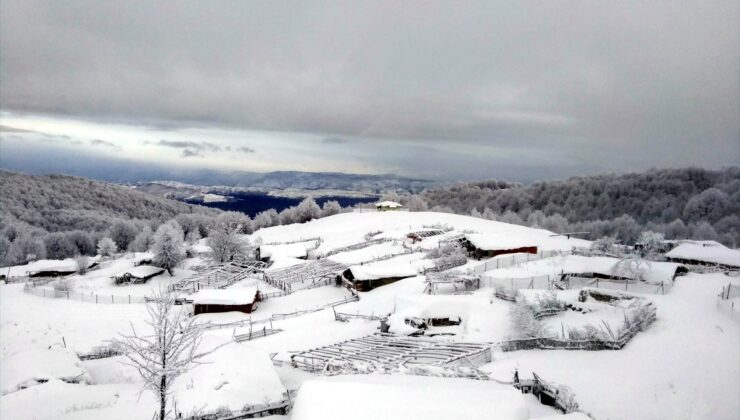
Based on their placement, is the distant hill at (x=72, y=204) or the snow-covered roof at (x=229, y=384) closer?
the snow-covered roof at (x=229, y=384)

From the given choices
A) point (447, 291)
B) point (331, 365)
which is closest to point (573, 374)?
point (331, 365)

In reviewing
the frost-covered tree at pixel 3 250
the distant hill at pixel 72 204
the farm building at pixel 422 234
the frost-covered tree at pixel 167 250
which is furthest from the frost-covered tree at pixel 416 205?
the frost-covered tree at pixel 3 250

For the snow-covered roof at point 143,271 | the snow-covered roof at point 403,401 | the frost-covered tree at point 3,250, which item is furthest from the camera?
the frost-covered tree at point 3,250

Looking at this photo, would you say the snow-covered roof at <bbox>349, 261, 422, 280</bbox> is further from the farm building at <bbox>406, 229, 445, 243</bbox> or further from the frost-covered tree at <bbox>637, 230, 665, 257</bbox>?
the frost-covered tree at <bbox>637, 230, 665, 257</bbox>

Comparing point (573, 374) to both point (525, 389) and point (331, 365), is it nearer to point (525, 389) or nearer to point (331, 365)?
point (525, 389)

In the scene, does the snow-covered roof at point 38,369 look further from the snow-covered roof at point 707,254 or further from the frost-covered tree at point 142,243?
the frost-covered tree at point 142,243

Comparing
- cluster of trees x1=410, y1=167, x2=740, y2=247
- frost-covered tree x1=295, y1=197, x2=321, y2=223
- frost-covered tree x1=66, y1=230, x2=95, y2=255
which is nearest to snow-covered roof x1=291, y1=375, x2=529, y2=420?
cluster of trees x1=410, y1=167, x2=740, y2=247
